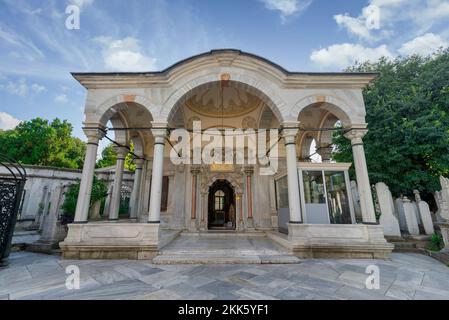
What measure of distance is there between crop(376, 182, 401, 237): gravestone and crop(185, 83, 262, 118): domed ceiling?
22.4ft

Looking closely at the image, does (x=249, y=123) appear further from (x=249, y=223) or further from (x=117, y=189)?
(x=117, y=189)

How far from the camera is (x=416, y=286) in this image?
366 centimetres

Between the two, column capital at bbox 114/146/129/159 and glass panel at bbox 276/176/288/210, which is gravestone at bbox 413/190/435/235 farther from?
column capital at bbox 114/146/129/159

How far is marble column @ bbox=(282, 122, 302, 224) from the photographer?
6.05 meters

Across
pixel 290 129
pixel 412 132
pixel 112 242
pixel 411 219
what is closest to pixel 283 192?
pixel 290 129

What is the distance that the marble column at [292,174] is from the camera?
6.05m

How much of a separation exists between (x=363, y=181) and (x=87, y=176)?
30.1 ft

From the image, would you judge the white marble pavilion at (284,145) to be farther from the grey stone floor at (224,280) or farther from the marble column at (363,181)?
the grey stone floor at (224,280)

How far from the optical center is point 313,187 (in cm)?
705

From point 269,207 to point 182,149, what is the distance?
575 cm

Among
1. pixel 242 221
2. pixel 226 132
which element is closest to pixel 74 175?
pixel 226 132

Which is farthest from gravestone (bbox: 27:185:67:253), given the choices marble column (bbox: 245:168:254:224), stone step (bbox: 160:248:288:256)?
marble column (bbox: 245:168:254:224)
